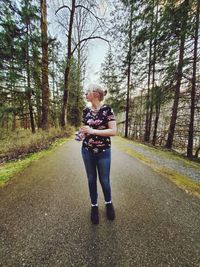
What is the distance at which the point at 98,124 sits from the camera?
1.72m

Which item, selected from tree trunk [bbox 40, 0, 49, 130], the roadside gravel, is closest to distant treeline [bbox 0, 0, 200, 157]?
tree trunk [bbox 40, 0, 49, 130]

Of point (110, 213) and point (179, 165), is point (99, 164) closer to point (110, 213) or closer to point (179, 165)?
point (110, 213)

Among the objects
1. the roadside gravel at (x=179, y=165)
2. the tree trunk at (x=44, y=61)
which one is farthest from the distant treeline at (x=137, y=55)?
the roadside gravel at (x=179, y=165)

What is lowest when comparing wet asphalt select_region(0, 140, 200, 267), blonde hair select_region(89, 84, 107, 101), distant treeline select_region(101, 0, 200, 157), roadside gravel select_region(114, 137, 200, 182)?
Result: roadside gravel select_region(114, 137, 200, 182)

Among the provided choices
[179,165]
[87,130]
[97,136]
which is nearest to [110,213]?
[97,136]

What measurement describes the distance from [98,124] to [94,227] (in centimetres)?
121

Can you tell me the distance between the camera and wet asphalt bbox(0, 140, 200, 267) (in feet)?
4.25

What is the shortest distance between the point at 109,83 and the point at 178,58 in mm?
9168

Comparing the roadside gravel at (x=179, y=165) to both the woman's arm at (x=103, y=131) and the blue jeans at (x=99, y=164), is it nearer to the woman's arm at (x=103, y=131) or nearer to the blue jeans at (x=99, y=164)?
the blue jeans at (x=99, y=164)

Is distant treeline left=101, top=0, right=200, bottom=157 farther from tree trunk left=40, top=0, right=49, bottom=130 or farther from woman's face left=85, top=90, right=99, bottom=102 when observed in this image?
woman's face left=85, top=90, right=99, bottom=102

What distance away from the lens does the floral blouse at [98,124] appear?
1716mm

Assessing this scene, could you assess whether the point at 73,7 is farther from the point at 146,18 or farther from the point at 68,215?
the point at 68,215

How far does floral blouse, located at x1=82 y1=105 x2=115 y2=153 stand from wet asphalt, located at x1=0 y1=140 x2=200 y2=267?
93cm

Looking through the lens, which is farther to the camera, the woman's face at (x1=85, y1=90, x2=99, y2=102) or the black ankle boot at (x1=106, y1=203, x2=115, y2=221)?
the black ankle boot at (x1=106, y1=203, x2=115, y2=221)
